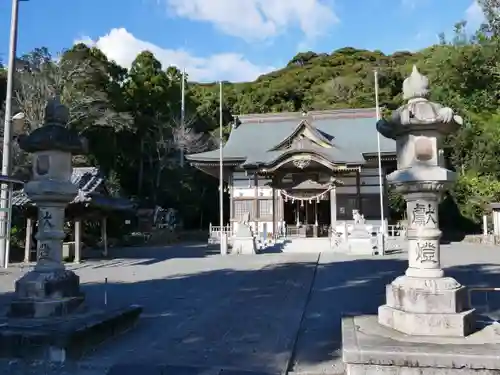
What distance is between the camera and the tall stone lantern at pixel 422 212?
3.92 meters

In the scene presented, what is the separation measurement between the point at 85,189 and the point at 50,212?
9434 millimetres

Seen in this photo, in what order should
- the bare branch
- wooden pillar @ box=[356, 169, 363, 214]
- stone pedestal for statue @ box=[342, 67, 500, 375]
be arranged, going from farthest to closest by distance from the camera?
1. wooden pillar @ box=[356, 169, 363, 214]
2. the bare branch
3. stone pedestal for statue @ box=[342, 67, 500, 375]

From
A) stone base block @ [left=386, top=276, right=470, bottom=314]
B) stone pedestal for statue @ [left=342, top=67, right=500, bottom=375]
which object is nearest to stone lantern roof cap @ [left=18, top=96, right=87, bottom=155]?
stone pedestal for statue @ [left=342, top=67, right=500, bottom=375]

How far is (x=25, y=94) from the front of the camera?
73.0 feet

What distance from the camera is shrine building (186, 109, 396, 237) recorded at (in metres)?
22.7

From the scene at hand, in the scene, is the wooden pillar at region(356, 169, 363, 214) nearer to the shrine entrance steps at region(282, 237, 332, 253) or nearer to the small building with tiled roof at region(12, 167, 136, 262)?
the shrine entrance steps at region(282, 237, 332, 253)

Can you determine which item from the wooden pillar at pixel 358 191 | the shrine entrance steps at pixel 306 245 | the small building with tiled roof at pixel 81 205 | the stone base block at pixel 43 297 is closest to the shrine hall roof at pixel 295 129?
the wooden pillar at pixel 358 191

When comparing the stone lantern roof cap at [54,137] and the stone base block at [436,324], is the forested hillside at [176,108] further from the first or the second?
the stone base block at [436,324]

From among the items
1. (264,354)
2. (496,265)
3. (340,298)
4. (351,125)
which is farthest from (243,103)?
(264,354)

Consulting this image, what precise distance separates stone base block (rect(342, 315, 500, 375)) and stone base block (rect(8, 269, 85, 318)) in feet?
10.4

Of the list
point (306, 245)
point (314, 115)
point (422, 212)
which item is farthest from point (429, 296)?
point (314, 115)

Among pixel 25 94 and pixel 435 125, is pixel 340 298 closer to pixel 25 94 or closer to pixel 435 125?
pixel 435 125

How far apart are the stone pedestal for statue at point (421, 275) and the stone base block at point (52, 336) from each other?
2.59 meters

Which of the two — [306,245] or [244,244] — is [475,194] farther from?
[244,244]
